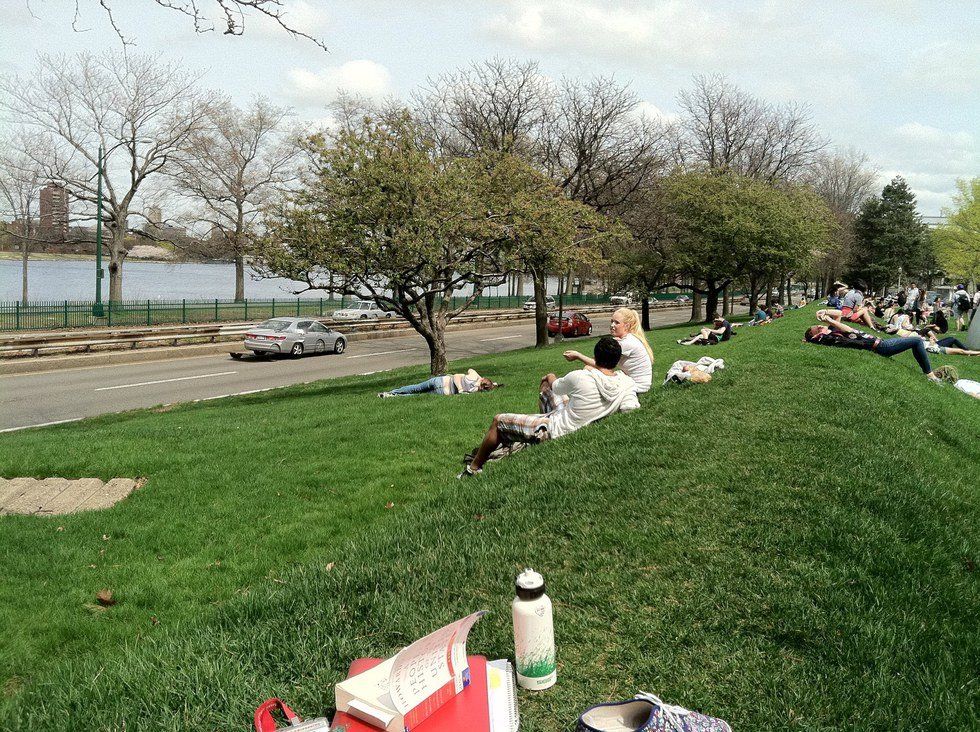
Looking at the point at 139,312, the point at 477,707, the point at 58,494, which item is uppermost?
the point at 139,312

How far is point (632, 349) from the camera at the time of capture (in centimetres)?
872

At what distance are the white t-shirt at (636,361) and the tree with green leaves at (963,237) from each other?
217ft

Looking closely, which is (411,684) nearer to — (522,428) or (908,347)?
(522,428)

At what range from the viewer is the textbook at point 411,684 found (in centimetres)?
262

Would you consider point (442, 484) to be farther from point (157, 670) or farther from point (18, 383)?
point (18, 383)

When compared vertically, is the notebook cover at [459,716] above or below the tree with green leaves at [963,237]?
below

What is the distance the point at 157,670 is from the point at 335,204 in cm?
1278

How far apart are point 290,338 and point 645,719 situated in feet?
83.9

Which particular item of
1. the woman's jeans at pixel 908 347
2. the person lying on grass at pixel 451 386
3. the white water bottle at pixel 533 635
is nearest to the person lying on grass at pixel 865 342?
the woman's jeans at pixel 908 347

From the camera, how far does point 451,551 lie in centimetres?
450

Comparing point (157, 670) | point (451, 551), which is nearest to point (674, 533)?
point (451, 551)

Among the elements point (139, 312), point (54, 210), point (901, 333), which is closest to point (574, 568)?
point (901, 333)

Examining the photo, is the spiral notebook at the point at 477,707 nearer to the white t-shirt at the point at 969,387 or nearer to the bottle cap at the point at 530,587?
the bottle cap at the point at 530,587

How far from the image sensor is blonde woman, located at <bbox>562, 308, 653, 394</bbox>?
8.73m
